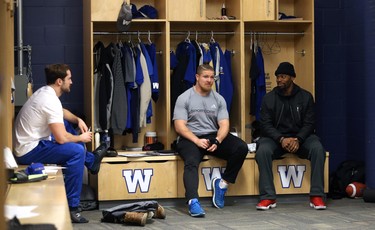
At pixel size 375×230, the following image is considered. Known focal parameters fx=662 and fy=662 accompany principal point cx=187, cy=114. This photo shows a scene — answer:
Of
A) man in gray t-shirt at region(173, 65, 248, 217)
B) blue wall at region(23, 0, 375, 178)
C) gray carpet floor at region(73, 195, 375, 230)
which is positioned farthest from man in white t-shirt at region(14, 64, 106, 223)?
blue wall at region(23, 0, 375, 178)

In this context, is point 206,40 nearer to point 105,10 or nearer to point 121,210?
point 105,10

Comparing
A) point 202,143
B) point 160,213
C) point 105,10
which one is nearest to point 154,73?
point 105,10

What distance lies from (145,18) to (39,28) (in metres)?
1.05

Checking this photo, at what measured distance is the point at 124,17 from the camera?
5754 mm

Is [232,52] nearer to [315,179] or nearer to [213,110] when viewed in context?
[213,110]

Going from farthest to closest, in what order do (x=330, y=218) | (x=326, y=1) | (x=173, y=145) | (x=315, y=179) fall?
(x=326, y=1)
(x=173, y=145)
(x=315, y=179)
(x=330, y=218)

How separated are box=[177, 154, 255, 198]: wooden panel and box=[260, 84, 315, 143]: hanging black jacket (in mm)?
348

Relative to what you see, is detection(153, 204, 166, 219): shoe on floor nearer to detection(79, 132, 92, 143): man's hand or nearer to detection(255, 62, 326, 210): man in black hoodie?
detection(79, 132, 92, 143): man's hand

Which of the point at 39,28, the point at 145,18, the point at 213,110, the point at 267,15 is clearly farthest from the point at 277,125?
the point at 39,28

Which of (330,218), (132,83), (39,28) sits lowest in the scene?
(330,218)

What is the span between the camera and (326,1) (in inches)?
272

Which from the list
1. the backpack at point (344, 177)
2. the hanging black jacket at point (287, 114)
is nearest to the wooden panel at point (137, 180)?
the hanging black jacket at point (287, 114)

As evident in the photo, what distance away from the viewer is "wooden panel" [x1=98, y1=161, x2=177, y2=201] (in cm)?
570

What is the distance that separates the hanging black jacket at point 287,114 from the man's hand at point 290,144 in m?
0.12
